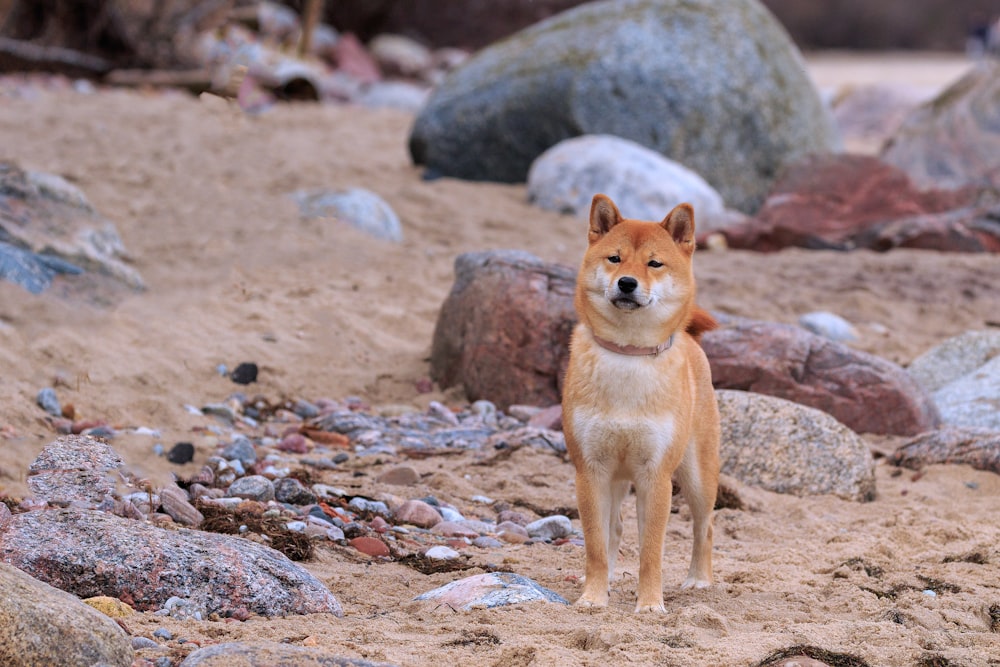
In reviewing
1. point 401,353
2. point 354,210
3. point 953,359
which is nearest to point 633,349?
point 401,353

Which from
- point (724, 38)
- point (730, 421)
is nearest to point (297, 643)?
point (730, 421)

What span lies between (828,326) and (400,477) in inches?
156

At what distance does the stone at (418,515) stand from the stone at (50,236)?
282 centimetres

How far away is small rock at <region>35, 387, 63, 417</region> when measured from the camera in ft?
18.9

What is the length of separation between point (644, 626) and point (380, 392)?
3.54 m

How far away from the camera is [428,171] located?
11.8 m

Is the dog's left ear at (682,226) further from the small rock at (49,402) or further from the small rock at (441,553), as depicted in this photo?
the small rock at (49,402)

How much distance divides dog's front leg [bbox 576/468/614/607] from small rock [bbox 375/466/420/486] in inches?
66.5

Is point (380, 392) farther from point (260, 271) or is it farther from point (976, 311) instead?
point (976, 311)

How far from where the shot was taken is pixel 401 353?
304 inches

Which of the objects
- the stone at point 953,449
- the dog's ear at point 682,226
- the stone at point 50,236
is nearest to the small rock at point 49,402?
the stone at point 50,236

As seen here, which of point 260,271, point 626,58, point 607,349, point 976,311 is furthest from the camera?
point 626,58

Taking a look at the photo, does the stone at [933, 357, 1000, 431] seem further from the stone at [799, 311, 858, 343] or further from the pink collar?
the pink collar

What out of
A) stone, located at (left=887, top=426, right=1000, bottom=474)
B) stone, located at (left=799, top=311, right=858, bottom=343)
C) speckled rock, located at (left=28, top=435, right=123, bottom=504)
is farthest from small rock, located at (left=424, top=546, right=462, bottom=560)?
stone, located at (left=799, top=311, right=858, bottom=343)
